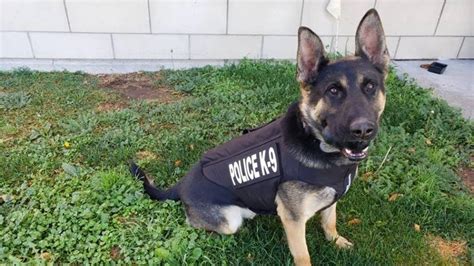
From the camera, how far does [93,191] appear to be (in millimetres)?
3359

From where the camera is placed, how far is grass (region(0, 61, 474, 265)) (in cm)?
290

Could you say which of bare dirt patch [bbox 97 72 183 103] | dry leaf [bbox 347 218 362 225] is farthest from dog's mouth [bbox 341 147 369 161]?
bare dirt patch [bbox 97 72 183 103]

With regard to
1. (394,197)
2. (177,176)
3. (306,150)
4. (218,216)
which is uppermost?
(306,150)

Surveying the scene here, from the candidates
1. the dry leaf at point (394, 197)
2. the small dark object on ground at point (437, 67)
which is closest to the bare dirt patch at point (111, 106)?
the dry leaf at point (394, 197)

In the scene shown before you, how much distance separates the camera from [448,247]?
2990mm

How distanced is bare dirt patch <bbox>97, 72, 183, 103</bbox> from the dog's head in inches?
121

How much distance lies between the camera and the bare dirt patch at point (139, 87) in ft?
17.0

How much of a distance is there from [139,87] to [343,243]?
3560mm

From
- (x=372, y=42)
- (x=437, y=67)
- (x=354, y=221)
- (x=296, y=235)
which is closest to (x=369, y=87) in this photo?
(x=372, y=42)

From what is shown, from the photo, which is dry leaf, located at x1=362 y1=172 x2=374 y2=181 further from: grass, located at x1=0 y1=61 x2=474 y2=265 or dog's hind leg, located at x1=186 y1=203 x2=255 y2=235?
dog's hind leg, located at x1=186 y1=203 x2=255 y2=235

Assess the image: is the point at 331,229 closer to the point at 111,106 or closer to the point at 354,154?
the point at 354,154

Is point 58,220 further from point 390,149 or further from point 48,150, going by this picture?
point 390,149

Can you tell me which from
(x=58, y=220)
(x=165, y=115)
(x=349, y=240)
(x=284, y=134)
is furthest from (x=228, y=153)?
(x=165, y=115)

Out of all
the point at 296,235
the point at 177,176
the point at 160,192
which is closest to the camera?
the point at 296,235
